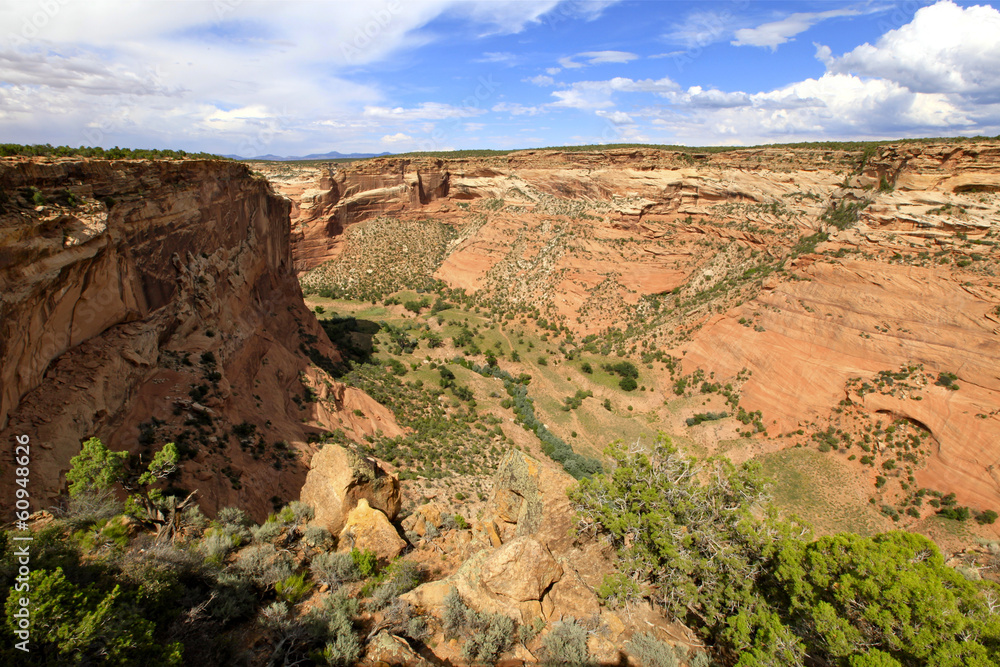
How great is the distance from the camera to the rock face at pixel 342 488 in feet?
37.6

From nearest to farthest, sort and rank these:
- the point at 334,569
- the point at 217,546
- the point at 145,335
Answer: the point at 217,546
the point at 334,569
the point at 145,335

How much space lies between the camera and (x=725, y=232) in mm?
39906

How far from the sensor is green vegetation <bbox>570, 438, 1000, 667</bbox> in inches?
282

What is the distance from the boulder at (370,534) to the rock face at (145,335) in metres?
3.58

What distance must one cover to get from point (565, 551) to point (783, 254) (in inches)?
1341

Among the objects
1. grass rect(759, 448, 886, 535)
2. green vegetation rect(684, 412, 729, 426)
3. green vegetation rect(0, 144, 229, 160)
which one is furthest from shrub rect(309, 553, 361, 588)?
green vegetation rect(684, 412, 729, 426)

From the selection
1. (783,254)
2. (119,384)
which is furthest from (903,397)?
(119,384)

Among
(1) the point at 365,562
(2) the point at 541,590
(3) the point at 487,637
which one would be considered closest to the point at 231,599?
(1) the point at 365,562

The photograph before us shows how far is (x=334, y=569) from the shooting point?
9461 millimetres

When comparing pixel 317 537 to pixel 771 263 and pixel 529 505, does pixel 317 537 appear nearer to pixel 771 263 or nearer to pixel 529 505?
pixel 529 505

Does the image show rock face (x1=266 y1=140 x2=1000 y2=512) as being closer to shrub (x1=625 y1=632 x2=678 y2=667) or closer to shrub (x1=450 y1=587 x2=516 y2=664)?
shrub (x1=450 y1=587 x2=516 y2=664)

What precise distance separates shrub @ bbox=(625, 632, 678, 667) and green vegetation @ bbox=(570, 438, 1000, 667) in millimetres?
846

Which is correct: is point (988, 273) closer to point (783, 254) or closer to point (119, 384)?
point (783, 254)

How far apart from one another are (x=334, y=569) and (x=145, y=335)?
32.8 feet
